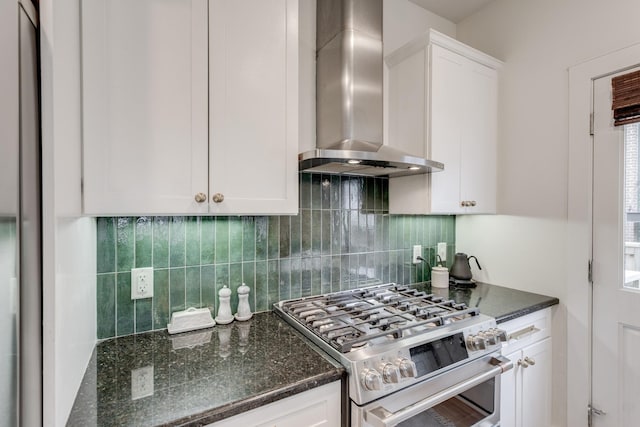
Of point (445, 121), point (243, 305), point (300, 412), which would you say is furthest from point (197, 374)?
point (445, 121)

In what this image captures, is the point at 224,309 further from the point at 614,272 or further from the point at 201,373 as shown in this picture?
the point at 614,272

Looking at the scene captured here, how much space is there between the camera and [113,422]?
74 centimetres

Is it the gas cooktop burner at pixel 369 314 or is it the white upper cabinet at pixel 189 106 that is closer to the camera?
the white upper cabinet at pixel 189 106

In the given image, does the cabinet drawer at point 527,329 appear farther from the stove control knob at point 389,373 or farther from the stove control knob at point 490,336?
the stove control knob at point 389,373

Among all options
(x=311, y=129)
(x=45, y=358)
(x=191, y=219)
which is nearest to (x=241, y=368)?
(x=45, y=358)

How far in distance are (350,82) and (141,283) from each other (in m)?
1.35

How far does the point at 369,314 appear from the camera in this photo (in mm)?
1358

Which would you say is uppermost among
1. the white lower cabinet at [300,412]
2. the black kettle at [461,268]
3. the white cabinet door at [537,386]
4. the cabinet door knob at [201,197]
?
the cabinet door knob at [201,197]

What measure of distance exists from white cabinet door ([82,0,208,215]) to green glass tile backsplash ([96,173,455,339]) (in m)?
0.34

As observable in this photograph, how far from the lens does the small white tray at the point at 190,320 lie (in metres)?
1.27

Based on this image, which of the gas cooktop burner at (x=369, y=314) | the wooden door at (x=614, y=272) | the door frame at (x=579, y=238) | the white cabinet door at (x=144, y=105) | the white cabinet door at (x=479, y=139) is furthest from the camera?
the white cabinet door at (x=479, y=139)

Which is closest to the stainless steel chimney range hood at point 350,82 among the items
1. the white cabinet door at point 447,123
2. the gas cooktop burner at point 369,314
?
the white cabinet door at point 447,123

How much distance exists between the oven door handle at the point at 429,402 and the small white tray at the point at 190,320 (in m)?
0.77

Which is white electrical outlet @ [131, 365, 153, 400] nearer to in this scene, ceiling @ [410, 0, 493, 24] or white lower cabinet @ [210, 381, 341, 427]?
white lower cabinet @ [210, 381, 341, 427]
